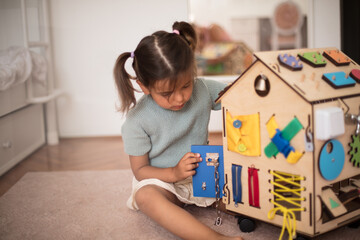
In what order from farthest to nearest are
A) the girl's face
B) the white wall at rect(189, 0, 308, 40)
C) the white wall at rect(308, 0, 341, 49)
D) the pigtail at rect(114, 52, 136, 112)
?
1. the white wall at rect(189, 0, 308, 40)
2. the white wall at rect(308, 0, 341, 49)
3. the pigtail at rect(114, 52, 136, 112)
4. the girl's face

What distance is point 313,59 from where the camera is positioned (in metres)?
0.96

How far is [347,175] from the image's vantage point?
A: 0.96m

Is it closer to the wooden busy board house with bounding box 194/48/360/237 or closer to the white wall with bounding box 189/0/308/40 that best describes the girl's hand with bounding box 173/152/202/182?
the wooden busy board house with bounding box 194/48/360/237

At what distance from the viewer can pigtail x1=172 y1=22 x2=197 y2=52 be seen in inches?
46.9

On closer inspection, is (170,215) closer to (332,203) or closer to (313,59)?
(332,203)

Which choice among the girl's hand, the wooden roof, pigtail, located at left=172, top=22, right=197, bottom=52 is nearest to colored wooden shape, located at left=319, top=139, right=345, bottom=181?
the wooden roof

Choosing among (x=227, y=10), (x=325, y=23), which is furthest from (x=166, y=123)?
(x=227, y=10)

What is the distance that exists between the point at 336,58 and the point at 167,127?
509 millimetres

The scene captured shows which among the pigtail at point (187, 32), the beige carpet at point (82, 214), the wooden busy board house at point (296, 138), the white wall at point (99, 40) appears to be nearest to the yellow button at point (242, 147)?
the wooden busy board house at point (296, 138)

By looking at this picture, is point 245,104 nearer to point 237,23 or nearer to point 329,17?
point 329,17

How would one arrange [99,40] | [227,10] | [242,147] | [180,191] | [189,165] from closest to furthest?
[242,147]
[189,165]
[180,191]
[99,40]
[227,10]

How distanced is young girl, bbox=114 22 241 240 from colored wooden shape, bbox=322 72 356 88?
1.16 ft

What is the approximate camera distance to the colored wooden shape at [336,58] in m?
1.00

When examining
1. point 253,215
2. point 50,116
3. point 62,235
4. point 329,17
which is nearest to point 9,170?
point 50,116
